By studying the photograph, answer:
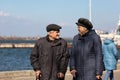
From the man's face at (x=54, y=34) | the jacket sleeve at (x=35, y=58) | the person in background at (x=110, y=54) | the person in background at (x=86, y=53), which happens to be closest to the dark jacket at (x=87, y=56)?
the person in background at (x=86, y=53)

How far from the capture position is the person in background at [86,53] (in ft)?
28.8

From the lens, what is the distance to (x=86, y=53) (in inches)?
346

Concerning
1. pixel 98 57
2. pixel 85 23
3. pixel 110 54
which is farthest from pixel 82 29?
pixel 110 54

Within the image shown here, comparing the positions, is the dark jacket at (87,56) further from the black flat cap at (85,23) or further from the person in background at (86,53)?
the black flat cap at (85,23)

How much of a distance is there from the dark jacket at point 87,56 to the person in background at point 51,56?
0.77ft

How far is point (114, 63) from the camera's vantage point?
13484 mm

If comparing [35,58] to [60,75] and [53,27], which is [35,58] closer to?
[60,75]

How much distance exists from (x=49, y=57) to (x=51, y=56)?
4 cm

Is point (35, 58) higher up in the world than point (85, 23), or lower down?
lower down

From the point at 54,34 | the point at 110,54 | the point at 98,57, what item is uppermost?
the point at 54,34

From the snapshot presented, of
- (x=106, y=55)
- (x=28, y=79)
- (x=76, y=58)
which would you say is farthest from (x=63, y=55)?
(x=28, y=79)

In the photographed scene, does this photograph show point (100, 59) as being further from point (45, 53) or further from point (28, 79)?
point (28, 79)

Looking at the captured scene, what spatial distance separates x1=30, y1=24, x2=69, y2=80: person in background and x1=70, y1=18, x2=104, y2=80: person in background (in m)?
0.22

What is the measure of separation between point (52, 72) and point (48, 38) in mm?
618
